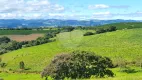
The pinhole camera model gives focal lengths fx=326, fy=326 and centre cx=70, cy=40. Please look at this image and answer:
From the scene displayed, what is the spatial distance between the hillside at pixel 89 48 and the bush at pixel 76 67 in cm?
5865

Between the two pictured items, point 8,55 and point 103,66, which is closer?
point 103,66

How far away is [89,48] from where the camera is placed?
12744 centimetres

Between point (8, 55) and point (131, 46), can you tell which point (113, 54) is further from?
point (8, 55)

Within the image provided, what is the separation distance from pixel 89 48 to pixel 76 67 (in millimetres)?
86311

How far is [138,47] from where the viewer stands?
118938 mm

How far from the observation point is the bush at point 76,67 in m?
40.6

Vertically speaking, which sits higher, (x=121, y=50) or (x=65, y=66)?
(x=65, y=66)

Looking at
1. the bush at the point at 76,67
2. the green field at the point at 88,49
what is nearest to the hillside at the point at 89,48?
the green field at the point at 88,49

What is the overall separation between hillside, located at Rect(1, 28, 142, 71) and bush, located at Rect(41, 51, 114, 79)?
2309 inches

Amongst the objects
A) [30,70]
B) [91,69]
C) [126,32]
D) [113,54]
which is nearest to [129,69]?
[113,54]

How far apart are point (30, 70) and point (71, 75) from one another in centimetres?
6973

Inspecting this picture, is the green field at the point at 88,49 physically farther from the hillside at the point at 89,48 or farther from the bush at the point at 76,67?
the bush at the point at 76,67

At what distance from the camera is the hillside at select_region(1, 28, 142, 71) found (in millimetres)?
113812

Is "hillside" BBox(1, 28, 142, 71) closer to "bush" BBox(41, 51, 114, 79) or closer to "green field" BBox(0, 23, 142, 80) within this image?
"green field" BBox(0, 23, 142, 80)
